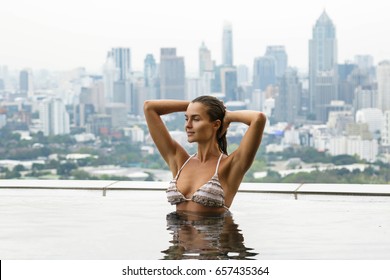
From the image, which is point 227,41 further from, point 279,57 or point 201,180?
point 201,180

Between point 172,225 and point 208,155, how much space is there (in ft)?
1.61

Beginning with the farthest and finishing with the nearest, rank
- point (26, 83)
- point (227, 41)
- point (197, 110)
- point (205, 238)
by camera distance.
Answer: point (227, 41) < point (26, 83) < point (197, 110) < point (205, 238)

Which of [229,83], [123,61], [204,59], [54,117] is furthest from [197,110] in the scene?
[204,59]

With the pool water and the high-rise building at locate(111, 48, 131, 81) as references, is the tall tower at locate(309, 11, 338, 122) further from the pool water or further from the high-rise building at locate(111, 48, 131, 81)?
the pool water

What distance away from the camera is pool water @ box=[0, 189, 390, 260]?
340 cm

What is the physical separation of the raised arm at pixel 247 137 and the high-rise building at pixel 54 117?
32655 millimetres

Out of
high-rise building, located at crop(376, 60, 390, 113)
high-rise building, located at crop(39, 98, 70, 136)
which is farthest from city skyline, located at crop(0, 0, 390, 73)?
high-rise building, located at crop(39, 98, 70, 136)

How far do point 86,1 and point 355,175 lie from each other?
2291 centimetres

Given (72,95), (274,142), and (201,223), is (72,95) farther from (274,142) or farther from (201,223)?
(201,223)

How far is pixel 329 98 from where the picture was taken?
3872 centimetres

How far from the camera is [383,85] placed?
41375 millimetres

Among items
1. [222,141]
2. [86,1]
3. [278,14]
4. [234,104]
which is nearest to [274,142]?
[234,104]

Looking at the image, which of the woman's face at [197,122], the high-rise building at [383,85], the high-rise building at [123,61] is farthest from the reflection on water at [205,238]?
the high-rise building at [123,61]

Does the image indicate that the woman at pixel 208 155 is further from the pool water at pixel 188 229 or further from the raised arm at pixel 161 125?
the pool water at pixel 188 229
